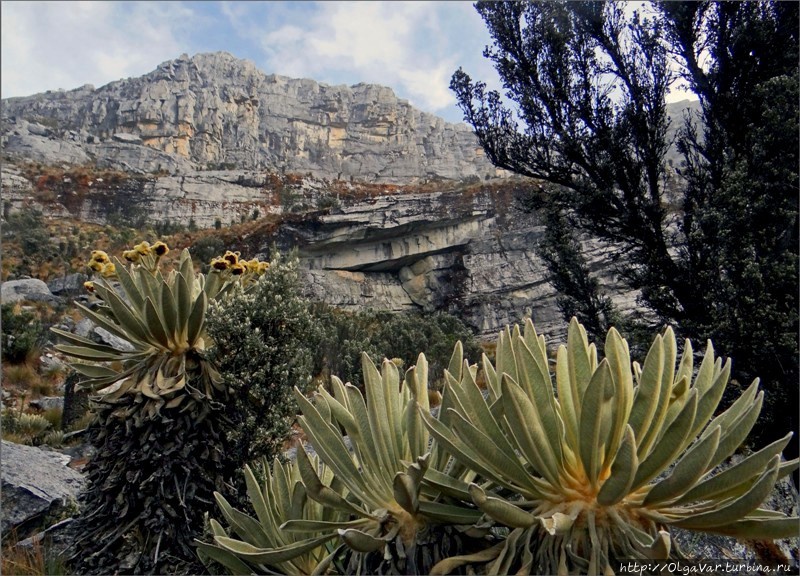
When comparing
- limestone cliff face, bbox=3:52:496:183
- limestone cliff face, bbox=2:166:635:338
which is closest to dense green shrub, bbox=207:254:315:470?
limestone cliff face, bbox=2:166:635:338

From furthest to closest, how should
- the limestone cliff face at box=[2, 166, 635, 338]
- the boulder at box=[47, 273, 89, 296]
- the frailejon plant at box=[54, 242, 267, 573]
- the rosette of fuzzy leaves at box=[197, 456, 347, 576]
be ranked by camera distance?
the limestone cliff face at box=[2, 166, 635, 338]
the boulder at box=[47, 273, 89, 296]
the frailejon plant at box=[54, 242, 267, 573]
the rosette of fuzzy leaves at box=[197, 456, 347, 576]

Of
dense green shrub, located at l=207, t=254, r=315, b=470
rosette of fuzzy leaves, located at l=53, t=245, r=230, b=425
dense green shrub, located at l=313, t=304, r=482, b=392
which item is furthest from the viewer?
dense green shrub, located at l=313, t=304, r=482, b=392

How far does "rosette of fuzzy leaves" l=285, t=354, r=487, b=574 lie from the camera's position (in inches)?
65.0

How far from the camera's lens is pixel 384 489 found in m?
1.81

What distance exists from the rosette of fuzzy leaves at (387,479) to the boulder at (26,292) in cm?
1958

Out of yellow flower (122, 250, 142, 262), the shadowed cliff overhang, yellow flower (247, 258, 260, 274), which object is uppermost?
the shadowed cliff overhang

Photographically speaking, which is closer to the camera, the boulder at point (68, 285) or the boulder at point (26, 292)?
the boulder at point (26, 292)

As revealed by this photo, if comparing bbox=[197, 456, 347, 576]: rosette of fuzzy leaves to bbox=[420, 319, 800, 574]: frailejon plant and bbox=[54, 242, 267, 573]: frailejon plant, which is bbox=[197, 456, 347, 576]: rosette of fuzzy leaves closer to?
bbox=[420, 319, 800, 574]: frailejon plant

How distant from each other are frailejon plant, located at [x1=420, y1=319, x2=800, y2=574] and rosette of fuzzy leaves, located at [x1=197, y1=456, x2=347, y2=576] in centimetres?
50

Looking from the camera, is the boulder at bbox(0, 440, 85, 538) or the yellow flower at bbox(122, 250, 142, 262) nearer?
the yellow flower at bbox(122, 250, 142, 262)

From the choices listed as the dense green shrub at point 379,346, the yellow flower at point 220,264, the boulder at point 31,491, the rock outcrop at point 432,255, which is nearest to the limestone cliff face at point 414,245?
the rock outcrop at point 432,255

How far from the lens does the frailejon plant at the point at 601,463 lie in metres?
1.40

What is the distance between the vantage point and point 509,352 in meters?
1.91

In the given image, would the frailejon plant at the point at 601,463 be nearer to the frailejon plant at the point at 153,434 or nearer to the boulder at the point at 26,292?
the frailejon plant at the point at 153,434
